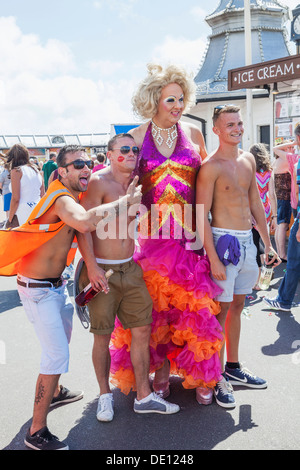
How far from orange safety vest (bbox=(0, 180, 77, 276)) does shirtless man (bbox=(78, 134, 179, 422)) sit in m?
0.27

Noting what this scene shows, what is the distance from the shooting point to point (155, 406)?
9.80 ft

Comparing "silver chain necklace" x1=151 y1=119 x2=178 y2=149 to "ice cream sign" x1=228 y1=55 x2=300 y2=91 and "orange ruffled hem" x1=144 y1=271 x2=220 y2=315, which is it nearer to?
"orange ruffled hem" x1=144 y1=271 x2=220 y2=315

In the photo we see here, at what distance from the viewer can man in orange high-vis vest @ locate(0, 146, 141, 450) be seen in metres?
2.59

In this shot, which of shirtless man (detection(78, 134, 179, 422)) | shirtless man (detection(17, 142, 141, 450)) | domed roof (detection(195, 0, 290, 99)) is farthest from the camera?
domed roof (detection(195, 0, 290, 99))

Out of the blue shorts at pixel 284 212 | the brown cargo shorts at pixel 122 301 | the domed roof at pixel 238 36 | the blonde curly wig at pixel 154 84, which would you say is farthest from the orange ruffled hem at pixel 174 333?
the domed roof at pixel 238 36

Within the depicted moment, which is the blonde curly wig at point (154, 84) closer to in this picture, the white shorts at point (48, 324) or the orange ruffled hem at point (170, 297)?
the orange ruffled hem at point (170, 297)

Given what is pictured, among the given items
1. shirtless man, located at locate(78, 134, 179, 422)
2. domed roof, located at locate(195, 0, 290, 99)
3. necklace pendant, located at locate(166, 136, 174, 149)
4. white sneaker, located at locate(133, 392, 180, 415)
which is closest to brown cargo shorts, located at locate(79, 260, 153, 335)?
shirtless man, located at locate(78, 134, 179, 422)

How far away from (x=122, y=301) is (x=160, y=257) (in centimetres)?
41

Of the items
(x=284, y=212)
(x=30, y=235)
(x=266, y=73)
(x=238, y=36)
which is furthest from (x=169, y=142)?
(x=238, y=36)

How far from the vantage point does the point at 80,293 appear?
2.88 meters

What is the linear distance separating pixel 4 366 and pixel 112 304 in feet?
5.00

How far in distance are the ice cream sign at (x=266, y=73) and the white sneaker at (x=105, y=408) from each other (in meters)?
7.31
